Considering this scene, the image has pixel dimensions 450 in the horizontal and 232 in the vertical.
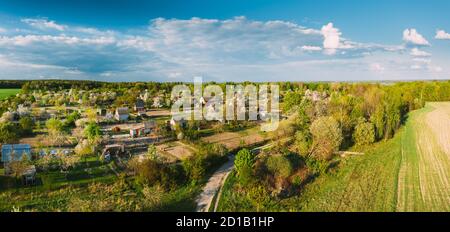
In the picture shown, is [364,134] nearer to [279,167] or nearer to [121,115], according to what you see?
[279,167]

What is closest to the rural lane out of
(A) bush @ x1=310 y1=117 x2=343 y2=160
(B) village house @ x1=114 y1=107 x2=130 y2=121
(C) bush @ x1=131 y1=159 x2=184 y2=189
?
(C) bush @ x1=131 y1=159 x2=184 y2=189

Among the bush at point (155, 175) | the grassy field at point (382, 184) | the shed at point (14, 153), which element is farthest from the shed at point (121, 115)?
the grassy field at point (382, 184)

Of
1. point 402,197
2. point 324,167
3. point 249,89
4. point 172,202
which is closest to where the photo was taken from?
point 172,202

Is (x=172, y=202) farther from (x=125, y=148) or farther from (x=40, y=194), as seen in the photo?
(x=125, y=148)

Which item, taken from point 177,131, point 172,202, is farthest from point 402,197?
point 177,131

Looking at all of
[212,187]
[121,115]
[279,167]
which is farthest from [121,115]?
[279,167]

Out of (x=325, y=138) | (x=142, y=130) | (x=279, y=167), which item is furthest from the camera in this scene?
(x=142, y=130)

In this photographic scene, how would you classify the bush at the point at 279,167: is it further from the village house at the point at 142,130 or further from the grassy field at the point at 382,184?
→ the village house at the point at 142,130

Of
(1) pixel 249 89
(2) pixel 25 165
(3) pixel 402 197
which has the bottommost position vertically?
(3) pixel 402 197
